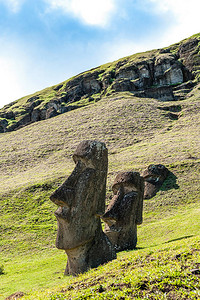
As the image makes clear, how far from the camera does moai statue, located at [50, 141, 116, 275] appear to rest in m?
9.62

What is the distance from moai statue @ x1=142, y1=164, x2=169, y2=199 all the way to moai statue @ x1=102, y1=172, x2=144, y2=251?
42.1ft

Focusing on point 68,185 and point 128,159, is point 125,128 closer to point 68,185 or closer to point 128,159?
point 128,159

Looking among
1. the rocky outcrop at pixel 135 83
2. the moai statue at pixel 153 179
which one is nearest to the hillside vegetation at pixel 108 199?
the moai statue at pixel 153 179

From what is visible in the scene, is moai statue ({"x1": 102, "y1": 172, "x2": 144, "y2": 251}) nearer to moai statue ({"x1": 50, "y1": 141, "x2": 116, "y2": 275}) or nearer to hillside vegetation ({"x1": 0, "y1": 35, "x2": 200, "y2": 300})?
hillside vegetation ({"x1": 0, "y1": 35, "x2": 200, "y2": 300})

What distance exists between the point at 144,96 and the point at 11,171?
58.4 m

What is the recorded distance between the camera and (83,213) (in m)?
9.72

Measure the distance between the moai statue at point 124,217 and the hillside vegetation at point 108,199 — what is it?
931 millimetres

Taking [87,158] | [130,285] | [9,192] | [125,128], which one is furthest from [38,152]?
[130,285]

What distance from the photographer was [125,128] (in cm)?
6234

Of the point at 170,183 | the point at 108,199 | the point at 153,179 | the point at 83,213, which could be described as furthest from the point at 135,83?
the point at 83,213

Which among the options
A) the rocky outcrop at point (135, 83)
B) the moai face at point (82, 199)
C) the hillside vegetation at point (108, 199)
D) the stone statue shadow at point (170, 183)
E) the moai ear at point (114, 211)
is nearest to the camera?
the hillside vegetation at point (108, 199)

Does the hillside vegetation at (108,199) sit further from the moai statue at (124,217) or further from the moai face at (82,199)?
the moai face at (82,199)

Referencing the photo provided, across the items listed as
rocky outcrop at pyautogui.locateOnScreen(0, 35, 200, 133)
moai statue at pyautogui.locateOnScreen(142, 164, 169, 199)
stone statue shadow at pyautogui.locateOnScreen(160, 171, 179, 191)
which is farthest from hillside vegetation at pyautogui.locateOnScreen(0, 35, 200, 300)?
rocky outcrop at pyautogui.locateOnScreen(0, 35, 200, 133)

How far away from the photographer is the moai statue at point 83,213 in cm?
962
